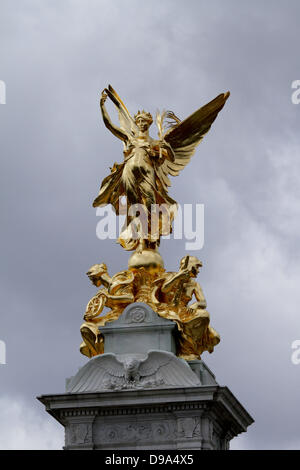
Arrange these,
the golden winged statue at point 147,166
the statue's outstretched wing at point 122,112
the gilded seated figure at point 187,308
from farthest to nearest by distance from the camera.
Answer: the statue's outstretched wing at point 122,112 → the golden winged statue at point 147,166 → the gilded seated figure at point 187,308

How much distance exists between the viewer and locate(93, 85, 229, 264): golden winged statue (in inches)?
1107

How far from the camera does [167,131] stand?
29.1 metres

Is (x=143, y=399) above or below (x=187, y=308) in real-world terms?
below

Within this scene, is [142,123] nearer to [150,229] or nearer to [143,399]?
[150,229]

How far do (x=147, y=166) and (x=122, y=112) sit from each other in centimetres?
190

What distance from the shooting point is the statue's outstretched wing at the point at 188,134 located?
28.8 meters

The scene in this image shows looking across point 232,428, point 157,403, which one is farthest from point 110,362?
point 232,428

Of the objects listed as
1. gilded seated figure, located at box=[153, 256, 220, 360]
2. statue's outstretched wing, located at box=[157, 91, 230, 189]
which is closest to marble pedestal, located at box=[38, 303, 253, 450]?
gilded seated figure, located at box=[153, 256, 220, 360]

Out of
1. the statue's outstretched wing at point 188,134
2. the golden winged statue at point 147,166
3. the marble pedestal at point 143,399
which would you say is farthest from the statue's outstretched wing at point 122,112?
the marble pedestal at point 143,399

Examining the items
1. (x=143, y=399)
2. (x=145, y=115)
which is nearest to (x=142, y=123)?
(x=145, y=115)

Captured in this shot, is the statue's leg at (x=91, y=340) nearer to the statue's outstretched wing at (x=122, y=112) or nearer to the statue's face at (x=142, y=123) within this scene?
the statue's face at (x=142, y=123)

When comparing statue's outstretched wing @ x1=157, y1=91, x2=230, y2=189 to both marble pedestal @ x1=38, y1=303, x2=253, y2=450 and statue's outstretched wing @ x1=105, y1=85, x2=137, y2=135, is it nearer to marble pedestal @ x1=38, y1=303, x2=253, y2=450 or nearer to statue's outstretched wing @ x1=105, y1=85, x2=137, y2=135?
statue's outstretched wing @ x1=105, y1=85, x2=137, y2=135

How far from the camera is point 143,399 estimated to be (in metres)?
25.4
